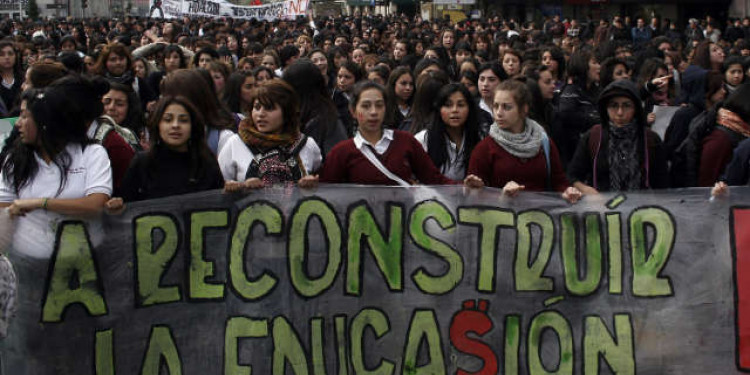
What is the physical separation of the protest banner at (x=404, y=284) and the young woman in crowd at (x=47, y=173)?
0.26ft

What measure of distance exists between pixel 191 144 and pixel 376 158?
87 centimetres

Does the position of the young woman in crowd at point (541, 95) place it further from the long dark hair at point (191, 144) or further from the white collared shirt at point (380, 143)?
the long dark hair at point (191, 144)

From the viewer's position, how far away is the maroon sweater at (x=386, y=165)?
4.45m

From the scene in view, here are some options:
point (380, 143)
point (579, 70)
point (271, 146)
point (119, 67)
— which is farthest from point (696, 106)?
point (119, 67)

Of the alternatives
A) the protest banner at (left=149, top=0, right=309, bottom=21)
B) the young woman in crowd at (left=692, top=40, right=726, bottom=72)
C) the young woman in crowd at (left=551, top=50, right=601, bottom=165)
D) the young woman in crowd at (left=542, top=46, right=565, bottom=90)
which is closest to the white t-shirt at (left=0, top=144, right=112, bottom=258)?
the young woman in crowd at (left=551, top=50, right=601, bottom=165)

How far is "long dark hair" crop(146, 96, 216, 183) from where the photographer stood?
4195mm

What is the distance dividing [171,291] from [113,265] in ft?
0.89

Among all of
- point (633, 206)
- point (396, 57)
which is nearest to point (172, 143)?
point (633, 206)

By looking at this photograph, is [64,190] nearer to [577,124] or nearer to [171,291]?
[171,291]

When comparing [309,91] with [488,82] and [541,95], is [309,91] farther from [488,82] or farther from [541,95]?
[541,95]

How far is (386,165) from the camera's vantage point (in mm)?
4480

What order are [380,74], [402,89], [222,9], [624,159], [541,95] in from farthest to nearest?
[222,9]
[380,74]
[402,89]
[541,95]
[624,159]

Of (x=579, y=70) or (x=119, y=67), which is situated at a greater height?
(x=119, y=67)

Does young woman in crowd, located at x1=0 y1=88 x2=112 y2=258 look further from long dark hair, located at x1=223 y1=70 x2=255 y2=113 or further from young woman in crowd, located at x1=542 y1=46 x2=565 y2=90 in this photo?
young woman in crowd, located at x1=542 y1=46 x2=565 y2=90
